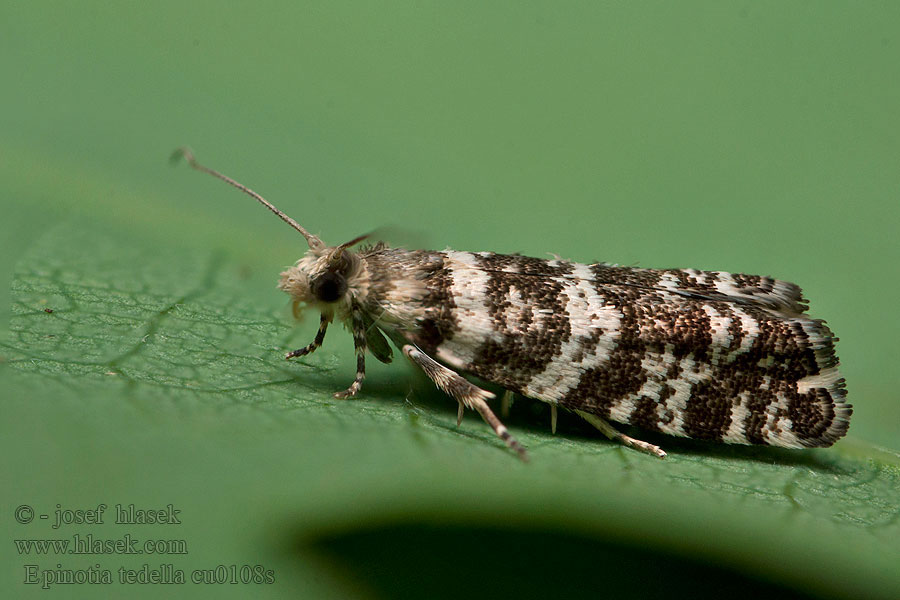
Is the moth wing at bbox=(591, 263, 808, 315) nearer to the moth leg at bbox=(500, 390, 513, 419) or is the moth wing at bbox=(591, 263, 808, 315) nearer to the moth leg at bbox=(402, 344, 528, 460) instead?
the moth leg at bbox=(500, 390, 513, 419)

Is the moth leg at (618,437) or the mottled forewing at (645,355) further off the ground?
the mottled forewing at (645,355)

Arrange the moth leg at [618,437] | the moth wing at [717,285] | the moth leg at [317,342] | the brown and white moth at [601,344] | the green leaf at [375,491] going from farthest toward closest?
the moth wing at [717,285] → the moth leg at [317,342] → the brown and white moth at [601,344] → the moth leg at [618,437] → the green leaf at [375,491]

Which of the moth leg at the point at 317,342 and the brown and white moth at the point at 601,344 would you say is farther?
the moth leg at the point at 317,342

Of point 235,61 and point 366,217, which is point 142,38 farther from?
point 366,217

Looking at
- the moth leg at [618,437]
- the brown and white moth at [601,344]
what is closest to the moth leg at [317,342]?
the brown and white moth at [601,344]

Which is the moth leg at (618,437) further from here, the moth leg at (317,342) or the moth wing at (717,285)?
the moth leg at (317,342)

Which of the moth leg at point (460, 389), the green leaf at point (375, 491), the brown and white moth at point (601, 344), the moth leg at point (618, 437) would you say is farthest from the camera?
the brown and white moth at point (601, 344)

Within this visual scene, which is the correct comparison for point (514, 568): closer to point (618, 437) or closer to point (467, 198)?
point (618, 437)

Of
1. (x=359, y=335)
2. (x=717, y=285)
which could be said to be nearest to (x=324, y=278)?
(x=359, y=335)
